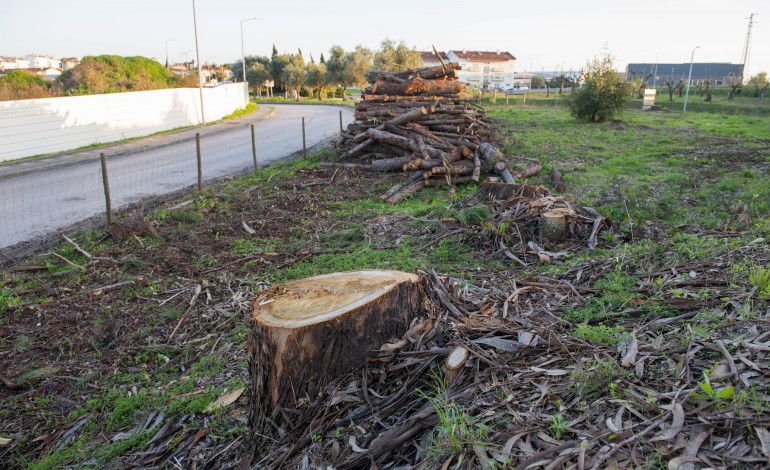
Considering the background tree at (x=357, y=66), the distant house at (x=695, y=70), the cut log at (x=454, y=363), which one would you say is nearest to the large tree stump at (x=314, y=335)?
the cut log at (x=454, y=363)

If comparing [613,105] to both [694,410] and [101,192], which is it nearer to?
[101,192]

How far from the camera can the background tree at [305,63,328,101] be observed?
5903cm


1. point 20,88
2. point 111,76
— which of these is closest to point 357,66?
point 111,76

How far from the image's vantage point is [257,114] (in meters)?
36.4

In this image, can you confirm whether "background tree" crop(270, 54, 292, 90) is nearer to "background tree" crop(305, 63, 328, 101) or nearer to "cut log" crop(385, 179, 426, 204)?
"background tree" crop(305, 63, 328, 101)

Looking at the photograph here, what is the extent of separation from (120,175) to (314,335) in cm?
1368

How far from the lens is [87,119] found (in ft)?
70.5

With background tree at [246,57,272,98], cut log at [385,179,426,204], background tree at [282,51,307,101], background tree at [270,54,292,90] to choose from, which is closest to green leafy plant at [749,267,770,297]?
cut log at [385,179,426,204]

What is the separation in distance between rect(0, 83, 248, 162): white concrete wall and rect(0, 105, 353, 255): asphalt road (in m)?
1.31

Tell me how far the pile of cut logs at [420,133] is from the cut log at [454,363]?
27.3ft

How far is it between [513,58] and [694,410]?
124 metres

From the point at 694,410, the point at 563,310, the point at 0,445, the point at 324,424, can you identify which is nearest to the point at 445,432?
the point at 324,424

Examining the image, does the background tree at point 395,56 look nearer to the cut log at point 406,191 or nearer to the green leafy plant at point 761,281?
the cut log at point 406,191

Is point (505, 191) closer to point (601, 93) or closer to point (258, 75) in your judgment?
point (601, 93)
